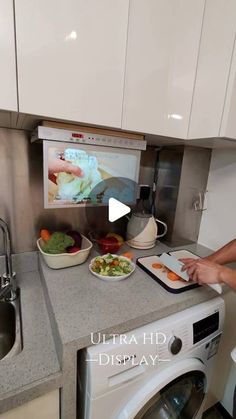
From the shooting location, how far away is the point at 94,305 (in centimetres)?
72

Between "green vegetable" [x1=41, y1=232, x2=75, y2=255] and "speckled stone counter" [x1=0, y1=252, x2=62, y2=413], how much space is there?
0.21 metres

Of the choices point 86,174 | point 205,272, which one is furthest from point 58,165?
point 205,272

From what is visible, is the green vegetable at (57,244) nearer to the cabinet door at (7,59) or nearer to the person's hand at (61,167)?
the person's hand at (61,167)

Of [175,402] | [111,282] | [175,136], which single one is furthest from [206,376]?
[175,136]

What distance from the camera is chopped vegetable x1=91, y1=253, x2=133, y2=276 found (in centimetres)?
89

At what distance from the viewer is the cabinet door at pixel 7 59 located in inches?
20.9

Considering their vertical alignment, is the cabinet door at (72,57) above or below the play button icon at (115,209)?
above

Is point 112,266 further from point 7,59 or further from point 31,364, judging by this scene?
point 7,59

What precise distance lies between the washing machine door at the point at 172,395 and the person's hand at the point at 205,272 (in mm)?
302

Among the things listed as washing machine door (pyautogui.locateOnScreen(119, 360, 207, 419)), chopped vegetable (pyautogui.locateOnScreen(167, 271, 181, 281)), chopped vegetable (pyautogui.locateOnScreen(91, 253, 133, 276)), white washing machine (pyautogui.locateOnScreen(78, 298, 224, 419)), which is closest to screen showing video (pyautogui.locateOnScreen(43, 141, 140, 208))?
chopped vegetable (pyautogui.locateOnScreen(91, 253, 133, 276))

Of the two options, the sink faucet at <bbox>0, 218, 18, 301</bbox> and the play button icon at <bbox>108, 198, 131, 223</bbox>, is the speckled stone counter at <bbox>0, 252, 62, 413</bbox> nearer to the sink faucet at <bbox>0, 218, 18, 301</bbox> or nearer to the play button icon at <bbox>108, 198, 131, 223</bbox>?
the sink faucet at <bbox>0, 218, 18, 301</bbox>

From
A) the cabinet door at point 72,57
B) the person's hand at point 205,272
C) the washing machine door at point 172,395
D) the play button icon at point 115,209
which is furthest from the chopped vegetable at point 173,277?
the cabinet door at point 72,57

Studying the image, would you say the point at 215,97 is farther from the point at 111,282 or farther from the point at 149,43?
the point at 111,282

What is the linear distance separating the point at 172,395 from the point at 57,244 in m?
0.77
